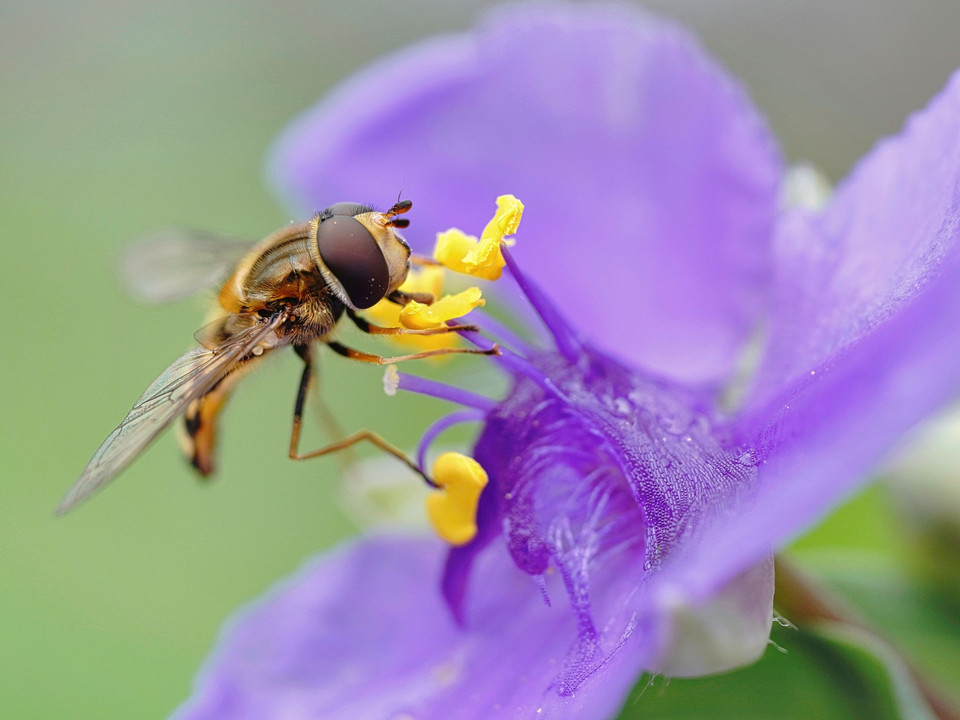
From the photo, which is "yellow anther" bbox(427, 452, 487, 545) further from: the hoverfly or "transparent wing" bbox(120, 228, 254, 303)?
"transparent wing" bbox(120, 228, 254, 303)

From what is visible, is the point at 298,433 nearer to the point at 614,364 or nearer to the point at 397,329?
the point at 397,329

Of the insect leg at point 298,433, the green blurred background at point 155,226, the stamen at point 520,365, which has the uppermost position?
the stamen at point 520,365

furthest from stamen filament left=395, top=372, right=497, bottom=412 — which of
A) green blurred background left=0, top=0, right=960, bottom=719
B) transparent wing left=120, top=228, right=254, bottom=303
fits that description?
transparent wing left=120, top=228, right=254, bottom=303

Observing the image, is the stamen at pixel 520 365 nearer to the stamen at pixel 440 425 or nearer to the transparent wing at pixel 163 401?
the stamen at pixel 440 425

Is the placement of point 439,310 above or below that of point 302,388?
above

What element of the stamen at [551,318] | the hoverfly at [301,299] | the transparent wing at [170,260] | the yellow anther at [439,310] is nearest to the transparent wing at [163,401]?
the hoverfly at [301,299]

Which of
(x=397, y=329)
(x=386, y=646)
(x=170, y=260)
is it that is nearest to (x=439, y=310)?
(x=397, y=329)
